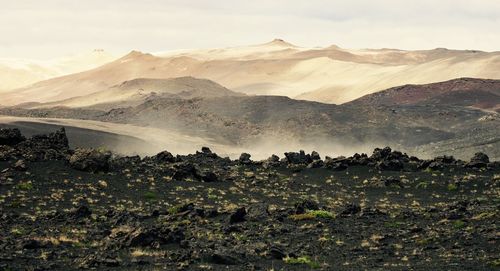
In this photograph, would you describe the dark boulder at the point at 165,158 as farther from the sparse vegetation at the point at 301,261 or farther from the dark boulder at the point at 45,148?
the sparse vegetation at the point at 301,261

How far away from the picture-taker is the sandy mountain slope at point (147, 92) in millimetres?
173550

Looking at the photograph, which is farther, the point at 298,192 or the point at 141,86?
the point at 141,86

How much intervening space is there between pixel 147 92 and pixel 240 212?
138 meters

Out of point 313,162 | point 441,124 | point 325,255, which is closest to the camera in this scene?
point 325,255

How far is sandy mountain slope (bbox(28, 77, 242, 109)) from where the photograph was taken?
6833 inches

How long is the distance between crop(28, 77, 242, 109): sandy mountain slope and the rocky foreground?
358 feet

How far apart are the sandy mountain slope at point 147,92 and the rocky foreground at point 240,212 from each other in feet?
358

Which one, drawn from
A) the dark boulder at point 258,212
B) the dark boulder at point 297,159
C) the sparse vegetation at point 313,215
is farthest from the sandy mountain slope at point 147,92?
the sparse vegetation at point 313,215

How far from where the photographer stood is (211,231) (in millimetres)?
37875

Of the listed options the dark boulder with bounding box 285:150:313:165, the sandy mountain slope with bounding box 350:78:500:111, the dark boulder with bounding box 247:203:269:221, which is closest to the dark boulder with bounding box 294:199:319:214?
the dark boulder with bounding box 247:203:269:221

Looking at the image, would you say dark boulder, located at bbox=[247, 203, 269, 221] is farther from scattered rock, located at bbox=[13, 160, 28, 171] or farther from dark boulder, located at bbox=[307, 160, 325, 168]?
dark boulder, located at bbox=[307, 160, 325, 168]

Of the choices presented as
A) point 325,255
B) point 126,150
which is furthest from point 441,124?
point 325,255

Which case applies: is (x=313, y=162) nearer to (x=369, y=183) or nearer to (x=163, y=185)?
(x=369, y=183)

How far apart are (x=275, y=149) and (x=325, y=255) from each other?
84.0 meters
